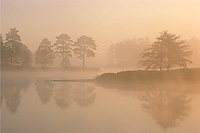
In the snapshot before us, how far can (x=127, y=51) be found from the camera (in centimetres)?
8262

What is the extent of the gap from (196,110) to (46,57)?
2229 inches

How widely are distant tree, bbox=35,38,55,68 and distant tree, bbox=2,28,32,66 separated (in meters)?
3.28

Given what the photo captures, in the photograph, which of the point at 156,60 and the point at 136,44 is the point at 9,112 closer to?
the point at 156,60

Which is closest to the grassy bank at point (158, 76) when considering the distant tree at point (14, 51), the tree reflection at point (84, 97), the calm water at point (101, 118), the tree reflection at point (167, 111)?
the tree reflection at point (84, 97)

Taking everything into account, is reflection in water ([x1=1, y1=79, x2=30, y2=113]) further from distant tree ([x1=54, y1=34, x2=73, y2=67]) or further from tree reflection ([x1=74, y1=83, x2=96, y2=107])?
distant tree ([x1=54, y1=34, x2=73, y2=67])

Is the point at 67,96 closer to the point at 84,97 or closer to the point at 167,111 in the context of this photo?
the point at 84,97

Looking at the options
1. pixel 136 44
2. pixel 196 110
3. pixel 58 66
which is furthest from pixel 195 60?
pixel 196 110

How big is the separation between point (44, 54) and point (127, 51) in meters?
26.2

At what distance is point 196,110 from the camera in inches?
559

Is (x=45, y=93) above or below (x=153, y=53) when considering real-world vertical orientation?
below

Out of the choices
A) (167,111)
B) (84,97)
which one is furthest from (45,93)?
(167,111)

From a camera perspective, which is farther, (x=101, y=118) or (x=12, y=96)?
(x=12, y=96)

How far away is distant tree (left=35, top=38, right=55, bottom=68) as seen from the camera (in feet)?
221

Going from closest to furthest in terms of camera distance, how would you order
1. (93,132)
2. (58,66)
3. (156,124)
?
(93,132)
(156,124)
(58,66)
